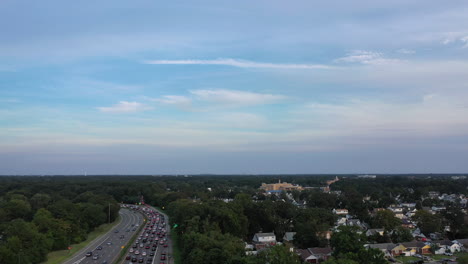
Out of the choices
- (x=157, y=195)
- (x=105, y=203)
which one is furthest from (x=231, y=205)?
(x=157, y=195)

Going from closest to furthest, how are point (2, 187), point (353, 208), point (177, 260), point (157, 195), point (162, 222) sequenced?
point (177, 260) < point (162, 222) < point (353, 208) < point (157, 195) < point (2, 187)

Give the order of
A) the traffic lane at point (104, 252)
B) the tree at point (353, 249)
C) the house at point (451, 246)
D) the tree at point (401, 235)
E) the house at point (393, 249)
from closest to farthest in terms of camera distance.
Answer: the tree at point (353, 249)
the traffic lane at point (104, 252)
the house at point (393, 249)
the house at point (451, 246)
the tree at point (401, 235)

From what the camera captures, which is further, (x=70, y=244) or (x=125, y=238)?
(x=125, y=238)

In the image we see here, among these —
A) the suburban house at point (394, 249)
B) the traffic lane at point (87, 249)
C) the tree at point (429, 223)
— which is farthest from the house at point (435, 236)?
the traffic lane at point (87, 249)

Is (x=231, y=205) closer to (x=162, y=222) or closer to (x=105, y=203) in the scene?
(x=162, y=222)

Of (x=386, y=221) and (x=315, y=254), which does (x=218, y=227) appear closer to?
(x=315, y=254)

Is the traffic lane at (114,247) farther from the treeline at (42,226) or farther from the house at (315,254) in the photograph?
the house at (315,254)

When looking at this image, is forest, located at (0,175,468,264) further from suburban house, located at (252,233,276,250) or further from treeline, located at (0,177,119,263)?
suburban house, located at (252,233,276,250)

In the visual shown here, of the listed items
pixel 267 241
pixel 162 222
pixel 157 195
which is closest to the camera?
pixel 267 241
